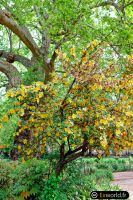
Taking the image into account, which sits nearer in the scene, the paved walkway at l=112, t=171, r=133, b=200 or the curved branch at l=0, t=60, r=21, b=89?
the curved branch at l=0, t=60, r=21, b=89

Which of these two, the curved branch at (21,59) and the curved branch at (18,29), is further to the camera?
the curved branch at (21,59)

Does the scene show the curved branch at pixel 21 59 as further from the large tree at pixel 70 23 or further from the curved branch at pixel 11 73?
the curved branch at pixel 11 73

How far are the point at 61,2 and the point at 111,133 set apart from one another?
5.05 metres

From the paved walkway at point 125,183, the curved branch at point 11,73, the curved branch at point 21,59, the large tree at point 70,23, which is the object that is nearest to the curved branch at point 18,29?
the large tree at point 70,23

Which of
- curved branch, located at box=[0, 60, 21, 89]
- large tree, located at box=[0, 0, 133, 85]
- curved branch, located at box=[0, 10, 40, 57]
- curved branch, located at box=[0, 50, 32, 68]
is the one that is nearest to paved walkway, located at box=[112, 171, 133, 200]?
large tree, located at box=[0, 0, 133, 85]

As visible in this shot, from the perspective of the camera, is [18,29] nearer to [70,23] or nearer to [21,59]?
[21,59]

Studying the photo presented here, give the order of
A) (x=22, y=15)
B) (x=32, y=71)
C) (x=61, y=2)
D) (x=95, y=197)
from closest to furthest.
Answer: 1. (x=95, y=197)
2. (x=61, y=2)
3. (x=22, y=15)
4. (x=32, y=71)

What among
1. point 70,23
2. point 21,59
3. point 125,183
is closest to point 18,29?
point 21,59

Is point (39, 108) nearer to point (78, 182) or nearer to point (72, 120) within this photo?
point (72, 120)

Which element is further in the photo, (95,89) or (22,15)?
(22,15)

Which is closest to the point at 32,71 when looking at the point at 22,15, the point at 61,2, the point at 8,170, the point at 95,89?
the point at 22,15

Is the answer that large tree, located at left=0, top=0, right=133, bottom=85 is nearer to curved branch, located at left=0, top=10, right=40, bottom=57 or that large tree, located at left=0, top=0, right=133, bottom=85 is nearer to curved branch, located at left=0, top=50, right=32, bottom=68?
curved branch, located at left=0, top=10, right=40, bottom=57

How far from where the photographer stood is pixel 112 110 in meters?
4.89

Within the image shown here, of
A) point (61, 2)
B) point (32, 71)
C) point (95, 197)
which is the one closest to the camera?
point (95, 197)
